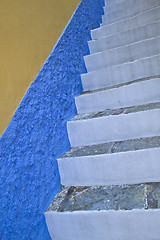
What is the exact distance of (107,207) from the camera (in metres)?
0.97

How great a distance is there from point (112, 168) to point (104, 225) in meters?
0.29

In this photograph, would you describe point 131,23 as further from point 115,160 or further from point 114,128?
point 115,160

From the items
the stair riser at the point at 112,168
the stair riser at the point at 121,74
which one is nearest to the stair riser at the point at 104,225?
the stair riser at the point at 112,168

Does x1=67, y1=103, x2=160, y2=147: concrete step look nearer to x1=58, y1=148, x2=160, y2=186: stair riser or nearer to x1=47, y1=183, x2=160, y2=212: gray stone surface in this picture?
x1=58, y1=148, x2=160, y2=186: stair riser

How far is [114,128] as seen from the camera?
132cm

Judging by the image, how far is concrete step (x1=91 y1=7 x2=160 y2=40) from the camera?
212 centimetres

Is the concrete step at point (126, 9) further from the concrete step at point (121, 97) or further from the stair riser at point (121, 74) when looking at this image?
the concrete step at point (121, 97)

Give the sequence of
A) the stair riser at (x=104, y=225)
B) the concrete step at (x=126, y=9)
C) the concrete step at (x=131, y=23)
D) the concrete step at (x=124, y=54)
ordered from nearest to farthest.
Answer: the stair riser at (x=104, y=225)
the concrete step at (x=124, y=54)
the concrete step at (x=131, y=23)
the concrete step at (x=126, y=9)

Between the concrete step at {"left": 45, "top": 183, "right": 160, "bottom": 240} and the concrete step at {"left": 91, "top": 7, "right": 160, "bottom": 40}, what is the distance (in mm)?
1730

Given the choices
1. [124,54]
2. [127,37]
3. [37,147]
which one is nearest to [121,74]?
[124,54]

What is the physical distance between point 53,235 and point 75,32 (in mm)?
1592

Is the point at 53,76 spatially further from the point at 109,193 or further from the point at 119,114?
the point at 109,193

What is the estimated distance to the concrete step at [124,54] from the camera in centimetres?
179

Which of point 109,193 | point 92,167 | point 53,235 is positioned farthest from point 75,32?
point 53,235
